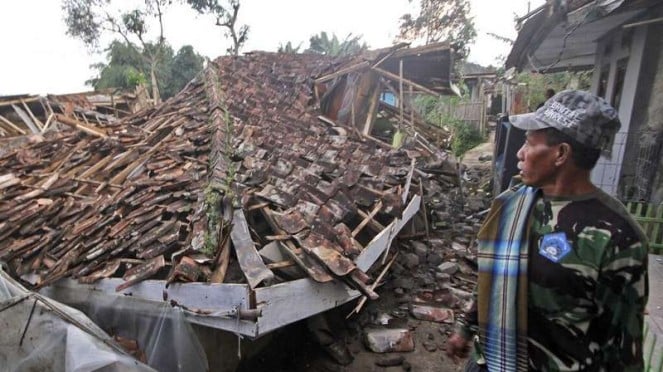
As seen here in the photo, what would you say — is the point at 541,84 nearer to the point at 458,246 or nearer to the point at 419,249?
the point at 458,246

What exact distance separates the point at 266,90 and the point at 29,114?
973cm

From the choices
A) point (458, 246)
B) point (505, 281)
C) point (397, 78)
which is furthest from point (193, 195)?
point (397, 78)

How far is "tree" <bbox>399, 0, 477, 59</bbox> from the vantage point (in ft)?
73.5

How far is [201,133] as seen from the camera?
562cm

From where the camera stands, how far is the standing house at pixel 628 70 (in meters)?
4.49

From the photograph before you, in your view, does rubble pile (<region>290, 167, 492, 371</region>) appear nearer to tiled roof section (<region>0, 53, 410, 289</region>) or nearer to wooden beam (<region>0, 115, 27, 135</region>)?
tiled roof section (<region>0, 53, 410, 289</region>)

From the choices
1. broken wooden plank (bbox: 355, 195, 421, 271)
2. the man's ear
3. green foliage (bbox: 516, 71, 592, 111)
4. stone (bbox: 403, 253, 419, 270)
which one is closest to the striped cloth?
the man's ear

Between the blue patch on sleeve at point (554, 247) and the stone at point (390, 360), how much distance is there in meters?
2.92

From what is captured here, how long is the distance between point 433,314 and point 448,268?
3.92 ft

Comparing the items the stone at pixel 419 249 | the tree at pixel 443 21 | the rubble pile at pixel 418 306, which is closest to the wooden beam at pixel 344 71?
the rubble pile at pixel 418 306

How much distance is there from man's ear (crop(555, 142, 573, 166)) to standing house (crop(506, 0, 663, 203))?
3526 millimetres

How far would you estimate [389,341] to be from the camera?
3.98m

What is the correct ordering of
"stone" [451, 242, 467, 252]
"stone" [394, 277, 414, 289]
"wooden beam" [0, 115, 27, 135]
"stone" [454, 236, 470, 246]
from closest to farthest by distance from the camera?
1. "stone" [394, 277, 414, 289]
2. "stone" [451, 242, 467, 252]
3. "stone" [454, 236, 470, 246]
4. "wooden beam" [0, 115, 27, 135]

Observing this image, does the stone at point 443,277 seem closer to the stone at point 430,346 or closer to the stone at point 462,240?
the stone at point 430,346
